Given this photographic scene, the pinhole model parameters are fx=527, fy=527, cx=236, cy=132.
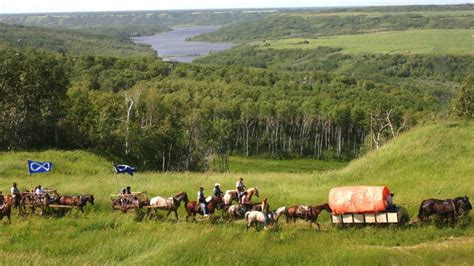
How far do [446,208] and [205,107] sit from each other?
81860 millimetres

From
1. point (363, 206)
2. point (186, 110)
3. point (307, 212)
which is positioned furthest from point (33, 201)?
point (186, 110)

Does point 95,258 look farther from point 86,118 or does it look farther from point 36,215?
point 86,118

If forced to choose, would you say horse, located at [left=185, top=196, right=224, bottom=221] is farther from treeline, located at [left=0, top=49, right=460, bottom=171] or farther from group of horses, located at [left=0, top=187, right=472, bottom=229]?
treeline, located at [left=0, top=49, right=460, bottom=171]

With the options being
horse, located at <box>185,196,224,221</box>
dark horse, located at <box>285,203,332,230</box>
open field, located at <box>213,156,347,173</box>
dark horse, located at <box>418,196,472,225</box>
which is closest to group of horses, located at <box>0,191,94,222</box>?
horse, located at <box>185,196,224,221</box>

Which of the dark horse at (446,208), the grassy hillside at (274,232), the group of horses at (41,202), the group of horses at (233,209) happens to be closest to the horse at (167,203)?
the group of horses at (233,209)

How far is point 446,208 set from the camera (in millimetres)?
19125

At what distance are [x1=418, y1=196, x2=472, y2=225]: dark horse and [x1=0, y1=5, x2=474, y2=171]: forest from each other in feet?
110

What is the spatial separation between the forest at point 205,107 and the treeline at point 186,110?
0.14m

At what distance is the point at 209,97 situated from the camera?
4181 inches

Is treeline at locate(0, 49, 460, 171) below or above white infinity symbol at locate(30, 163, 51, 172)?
below

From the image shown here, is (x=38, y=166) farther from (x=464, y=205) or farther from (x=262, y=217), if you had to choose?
(x=464, y=205)

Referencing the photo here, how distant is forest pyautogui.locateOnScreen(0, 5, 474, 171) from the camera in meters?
48.3

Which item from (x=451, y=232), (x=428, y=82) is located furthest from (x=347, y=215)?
(x=428, y=82)

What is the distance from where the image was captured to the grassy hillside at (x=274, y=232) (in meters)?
17.2
